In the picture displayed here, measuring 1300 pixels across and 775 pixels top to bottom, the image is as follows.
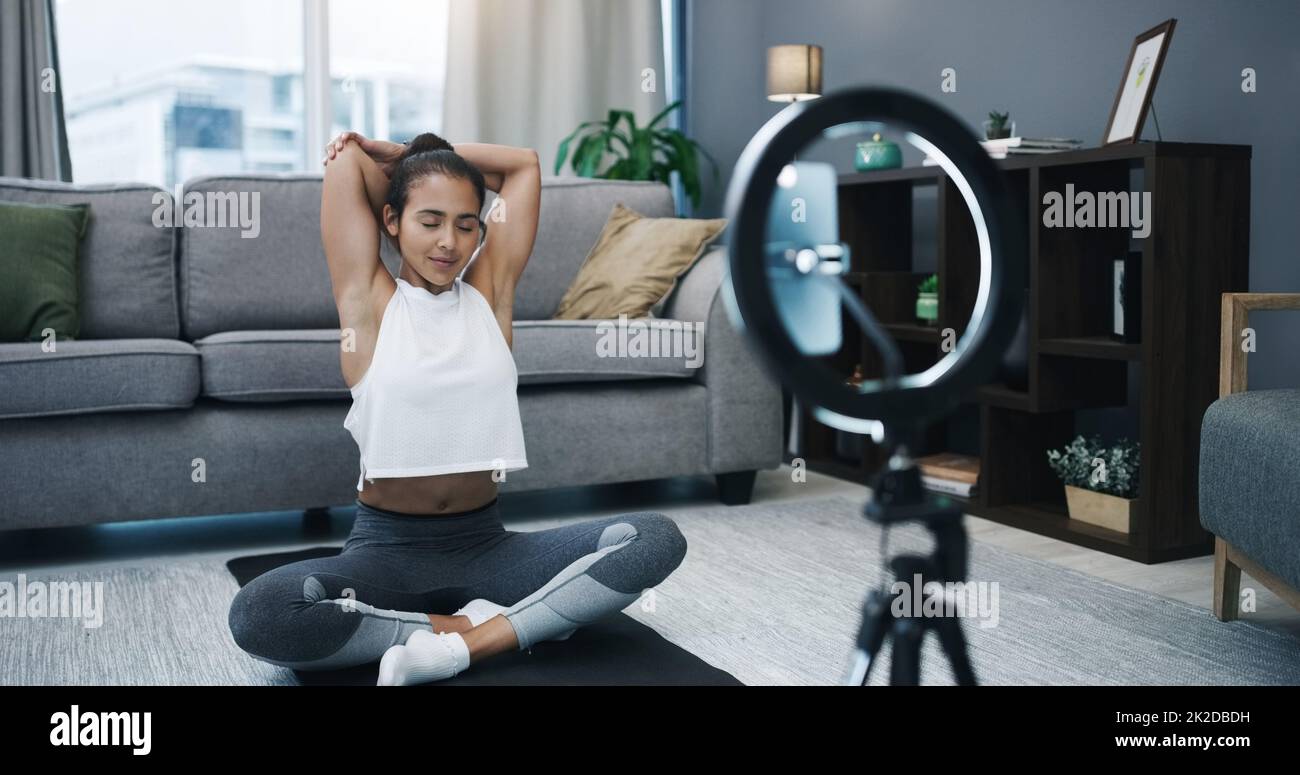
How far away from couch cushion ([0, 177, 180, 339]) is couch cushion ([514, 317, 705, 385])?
93 centimetres

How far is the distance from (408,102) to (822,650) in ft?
11.1

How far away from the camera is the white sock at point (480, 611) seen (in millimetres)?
1749

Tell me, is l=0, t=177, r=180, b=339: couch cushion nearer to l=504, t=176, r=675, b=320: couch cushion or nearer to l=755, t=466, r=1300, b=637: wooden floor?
l=504, t=176, r=675, b=320: couch cushion

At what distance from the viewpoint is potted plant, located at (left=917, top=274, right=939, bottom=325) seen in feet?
10.5

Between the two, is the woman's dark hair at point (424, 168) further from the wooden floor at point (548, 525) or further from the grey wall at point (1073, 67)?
the wooden floor at point (548, 525)

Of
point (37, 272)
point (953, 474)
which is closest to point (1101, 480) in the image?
point (953, 474)

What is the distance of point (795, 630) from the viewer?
78.4 inches

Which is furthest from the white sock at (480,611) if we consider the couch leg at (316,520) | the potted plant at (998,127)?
the potted plant at (998,127)

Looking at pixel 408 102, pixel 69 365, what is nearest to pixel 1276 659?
pixel 69 365

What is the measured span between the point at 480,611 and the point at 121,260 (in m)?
1.70

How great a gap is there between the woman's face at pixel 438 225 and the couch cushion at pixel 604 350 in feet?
3.48

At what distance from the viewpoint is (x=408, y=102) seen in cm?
462

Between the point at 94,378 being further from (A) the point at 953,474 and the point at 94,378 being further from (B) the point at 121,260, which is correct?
(A) the point at 953,474
